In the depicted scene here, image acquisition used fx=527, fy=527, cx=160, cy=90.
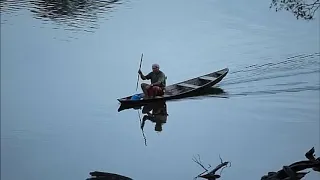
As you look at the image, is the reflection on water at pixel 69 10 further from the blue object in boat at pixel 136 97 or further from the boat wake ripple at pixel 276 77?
the boat wake ripple at pixel 276 77

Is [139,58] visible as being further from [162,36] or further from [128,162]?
A: [128,162]

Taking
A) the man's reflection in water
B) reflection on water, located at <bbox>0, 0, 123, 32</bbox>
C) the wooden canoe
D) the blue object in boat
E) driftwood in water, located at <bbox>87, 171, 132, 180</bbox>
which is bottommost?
driftwood in water, located at <bbox>87, 171, 132, 180</bbox>

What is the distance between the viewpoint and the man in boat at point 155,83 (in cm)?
192

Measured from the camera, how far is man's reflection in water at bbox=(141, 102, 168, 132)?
6.40ft

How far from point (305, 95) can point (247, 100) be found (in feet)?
0.73

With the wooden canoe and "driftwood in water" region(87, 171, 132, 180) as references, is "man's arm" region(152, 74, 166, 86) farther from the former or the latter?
"driftwood in water" region(87, 171, 132, 180)

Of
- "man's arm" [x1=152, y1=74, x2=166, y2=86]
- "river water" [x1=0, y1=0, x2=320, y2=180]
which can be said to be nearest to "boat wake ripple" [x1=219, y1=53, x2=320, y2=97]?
"river water" [x1=0, y1=0, x2=320, y2=180]

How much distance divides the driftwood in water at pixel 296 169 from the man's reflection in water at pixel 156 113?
1.39ft

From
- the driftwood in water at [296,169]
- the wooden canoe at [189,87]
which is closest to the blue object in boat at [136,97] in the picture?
the wooden canoe at [189,87]

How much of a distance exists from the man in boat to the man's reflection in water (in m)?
0.05

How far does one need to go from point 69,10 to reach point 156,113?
0.49 meters

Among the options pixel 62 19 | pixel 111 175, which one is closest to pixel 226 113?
pixel 111 175

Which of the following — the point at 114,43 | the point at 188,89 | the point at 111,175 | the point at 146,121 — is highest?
the point at 114,43

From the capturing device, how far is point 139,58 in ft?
6.34
